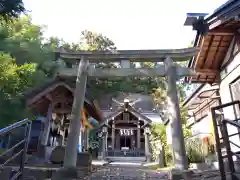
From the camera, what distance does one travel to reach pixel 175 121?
7254mm

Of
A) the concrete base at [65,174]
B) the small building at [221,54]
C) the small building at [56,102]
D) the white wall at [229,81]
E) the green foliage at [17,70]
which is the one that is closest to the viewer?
the concrete base at [65,174]

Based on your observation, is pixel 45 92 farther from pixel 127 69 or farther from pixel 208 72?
pixel 208 72

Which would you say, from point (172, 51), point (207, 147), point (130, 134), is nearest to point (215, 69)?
point (172, 51)

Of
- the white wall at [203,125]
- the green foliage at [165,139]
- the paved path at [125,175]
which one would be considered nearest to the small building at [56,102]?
the paved path at [125,175]

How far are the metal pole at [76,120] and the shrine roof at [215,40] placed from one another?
4.56m

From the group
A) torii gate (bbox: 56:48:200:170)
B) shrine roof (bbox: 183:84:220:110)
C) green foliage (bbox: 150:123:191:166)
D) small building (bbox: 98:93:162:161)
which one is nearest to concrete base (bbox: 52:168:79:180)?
torii gate (bbox: 56:48:200:170)

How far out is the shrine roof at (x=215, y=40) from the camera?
6381mm

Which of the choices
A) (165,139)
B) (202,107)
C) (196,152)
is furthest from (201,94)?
(165,139)

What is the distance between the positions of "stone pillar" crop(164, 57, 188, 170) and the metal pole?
3.23 m

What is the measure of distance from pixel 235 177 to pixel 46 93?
939cm

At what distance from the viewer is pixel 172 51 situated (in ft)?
27.6

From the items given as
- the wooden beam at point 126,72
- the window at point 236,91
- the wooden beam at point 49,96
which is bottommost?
the window at point 236,91

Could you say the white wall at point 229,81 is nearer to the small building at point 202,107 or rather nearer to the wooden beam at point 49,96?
the small building at point 202,107

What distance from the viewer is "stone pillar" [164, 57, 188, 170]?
6725 mm
